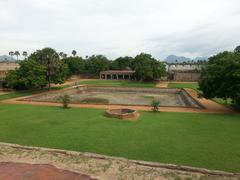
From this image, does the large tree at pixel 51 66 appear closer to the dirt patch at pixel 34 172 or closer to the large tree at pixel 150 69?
the large tree at pixel 150 69

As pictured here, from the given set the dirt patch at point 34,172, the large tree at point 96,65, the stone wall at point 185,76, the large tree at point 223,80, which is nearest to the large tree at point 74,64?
the large tree at point 96,65

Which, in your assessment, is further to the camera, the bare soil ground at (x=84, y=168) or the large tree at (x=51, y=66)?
the large tree at (x=51, y=66)

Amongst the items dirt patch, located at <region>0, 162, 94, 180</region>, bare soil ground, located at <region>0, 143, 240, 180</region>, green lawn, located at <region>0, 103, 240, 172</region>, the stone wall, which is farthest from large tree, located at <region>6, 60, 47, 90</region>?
the stone wall

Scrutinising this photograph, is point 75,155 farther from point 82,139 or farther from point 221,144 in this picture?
point 221,144

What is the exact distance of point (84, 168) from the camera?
7.40 m

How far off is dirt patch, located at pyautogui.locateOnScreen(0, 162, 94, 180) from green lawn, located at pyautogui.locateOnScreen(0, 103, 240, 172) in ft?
6.28

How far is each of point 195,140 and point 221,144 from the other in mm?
1119

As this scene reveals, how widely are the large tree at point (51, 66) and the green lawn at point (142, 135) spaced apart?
14.4 metres

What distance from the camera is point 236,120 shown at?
46.8 ft

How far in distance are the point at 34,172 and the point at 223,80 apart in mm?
15069

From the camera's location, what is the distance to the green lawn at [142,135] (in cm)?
859

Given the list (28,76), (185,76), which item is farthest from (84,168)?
(185,76)

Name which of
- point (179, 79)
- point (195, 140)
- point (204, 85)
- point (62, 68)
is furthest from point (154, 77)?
point (195, 140)

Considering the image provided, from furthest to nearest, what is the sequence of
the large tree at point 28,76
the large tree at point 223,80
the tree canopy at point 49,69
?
the tree canopy at point 49,69
the large tree at point 28,76
the large tree at point 223,80
